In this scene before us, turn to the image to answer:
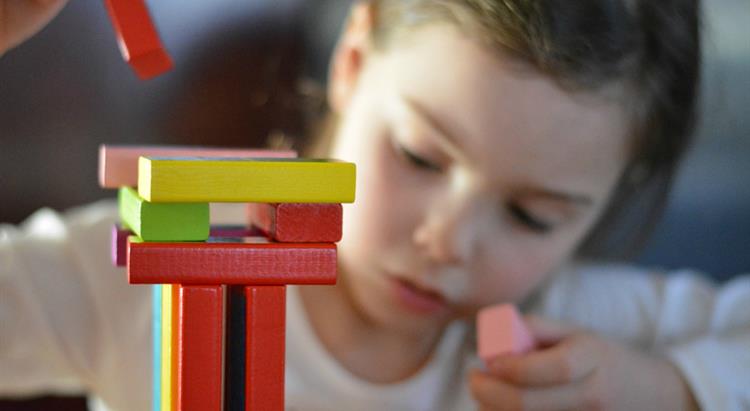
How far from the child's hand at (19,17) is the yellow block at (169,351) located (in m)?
0.20

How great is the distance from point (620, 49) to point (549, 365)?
28cm

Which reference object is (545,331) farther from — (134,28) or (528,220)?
Answer: (134,28)

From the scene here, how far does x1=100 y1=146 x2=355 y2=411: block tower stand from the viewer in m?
0.48

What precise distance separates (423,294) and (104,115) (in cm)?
47

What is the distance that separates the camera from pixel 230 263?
0.49m

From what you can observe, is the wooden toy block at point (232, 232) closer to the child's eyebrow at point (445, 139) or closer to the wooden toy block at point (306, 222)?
the wooden toy block at point (306, 222)

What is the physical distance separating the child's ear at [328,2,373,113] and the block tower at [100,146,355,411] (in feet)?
1.58

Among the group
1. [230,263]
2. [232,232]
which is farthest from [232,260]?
[232,232]

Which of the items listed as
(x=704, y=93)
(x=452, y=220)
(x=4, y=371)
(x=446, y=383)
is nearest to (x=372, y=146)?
(x=452, y=220)

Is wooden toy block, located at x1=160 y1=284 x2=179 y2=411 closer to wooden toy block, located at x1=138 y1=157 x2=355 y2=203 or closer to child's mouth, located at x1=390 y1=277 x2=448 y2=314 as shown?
wooden toy block, located at x1=138 y1=157 x2=355 y2=203

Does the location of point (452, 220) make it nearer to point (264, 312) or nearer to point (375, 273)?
point (375, 273)

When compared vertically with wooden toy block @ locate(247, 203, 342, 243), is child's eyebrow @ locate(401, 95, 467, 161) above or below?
above

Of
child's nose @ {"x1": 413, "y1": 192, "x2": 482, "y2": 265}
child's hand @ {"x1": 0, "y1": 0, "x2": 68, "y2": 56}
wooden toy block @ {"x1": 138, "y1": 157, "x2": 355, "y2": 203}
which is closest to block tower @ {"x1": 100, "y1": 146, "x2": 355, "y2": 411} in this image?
wooden toy block @ {"x1": 138, "y1": 157, "x2": 355, "y2": 203}

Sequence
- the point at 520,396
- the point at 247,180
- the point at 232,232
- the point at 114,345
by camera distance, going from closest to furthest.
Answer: the point at 247,180 < the point at 232,232 < the point at 520,396 < the point at 114,345
